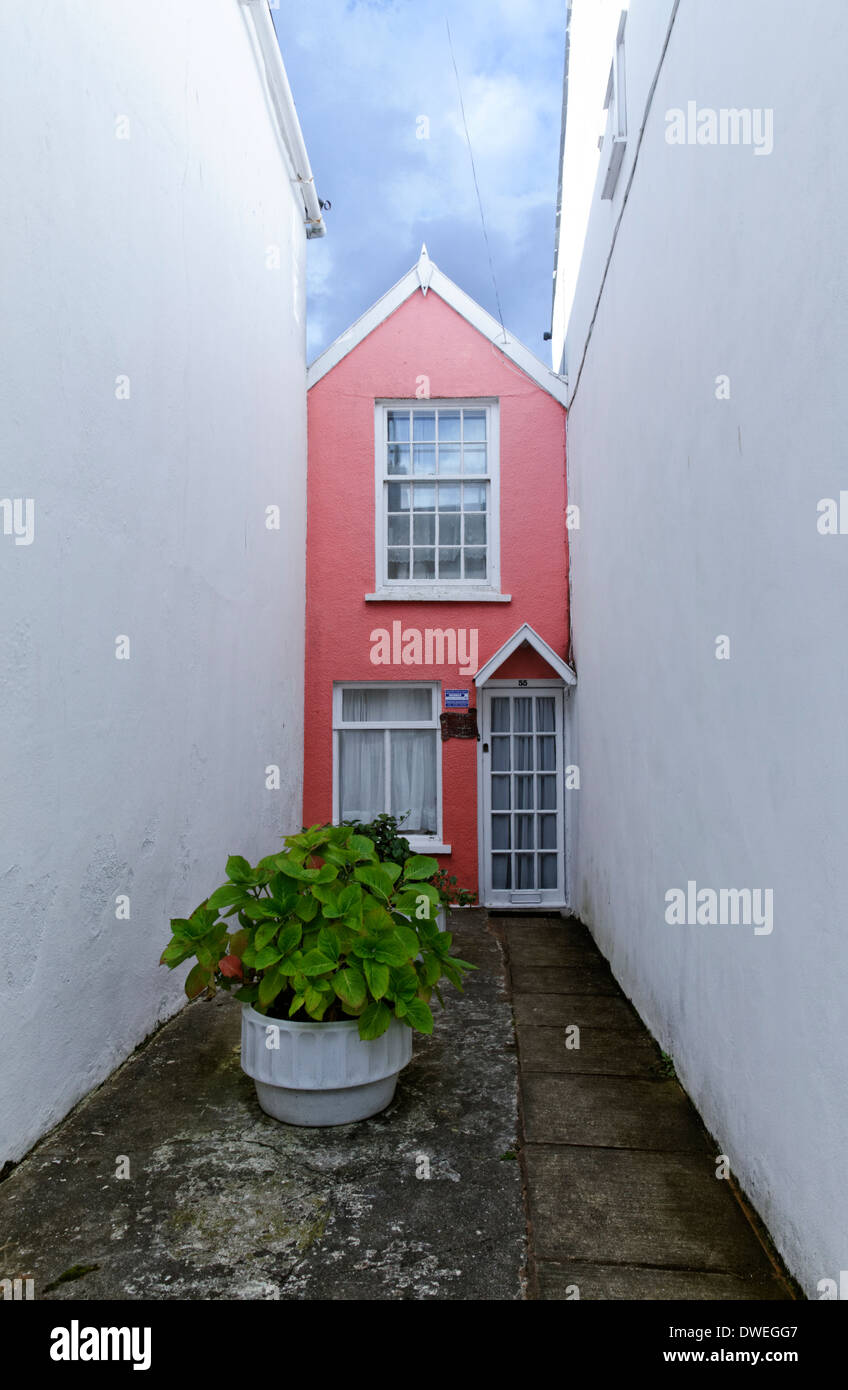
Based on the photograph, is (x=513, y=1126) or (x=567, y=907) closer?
(x=513, y=1126)

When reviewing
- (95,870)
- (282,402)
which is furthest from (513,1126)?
(282,402)

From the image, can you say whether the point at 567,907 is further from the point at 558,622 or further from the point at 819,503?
the point at 819,503

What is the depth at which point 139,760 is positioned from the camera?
13.4ft

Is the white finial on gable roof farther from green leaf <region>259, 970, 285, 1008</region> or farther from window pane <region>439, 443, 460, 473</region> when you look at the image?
green leaf <region>259, 970, 285, 1008</region>

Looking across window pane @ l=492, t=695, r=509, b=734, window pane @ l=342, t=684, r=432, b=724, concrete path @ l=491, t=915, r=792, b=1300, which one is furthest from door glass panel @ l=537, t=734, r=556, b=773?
concrete path @ l=491, t=915, r=792, b=1300

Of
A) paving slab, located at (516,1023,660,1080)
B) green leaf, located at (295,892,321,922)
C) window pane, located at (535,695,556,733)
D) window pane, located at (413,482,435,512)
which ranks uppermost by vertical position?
window pane, located at (413,482,435,512)

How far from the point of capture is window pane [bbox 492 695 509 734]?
803cm

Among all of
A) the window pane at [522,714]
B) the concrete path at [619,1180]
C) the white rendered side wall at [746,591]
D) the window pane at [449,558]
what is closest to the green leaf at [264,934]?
the concrete path at [619,1180]

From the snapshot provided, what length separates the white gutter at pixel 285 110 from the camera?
603cm

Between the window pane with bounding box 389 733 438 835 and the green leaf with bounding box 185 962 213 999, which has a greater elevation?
the window pane with bounding box 389 733 438 835

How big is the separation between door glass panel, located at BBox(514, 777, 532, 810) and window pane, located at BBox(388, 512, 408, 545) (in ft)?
8.47

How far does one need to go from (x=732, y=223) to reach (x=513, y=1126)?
3.40m
